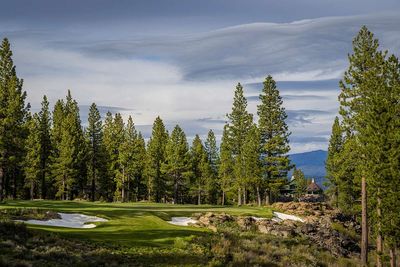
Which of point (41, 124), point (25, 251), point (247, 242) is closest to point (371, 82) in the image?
point (247, 242)

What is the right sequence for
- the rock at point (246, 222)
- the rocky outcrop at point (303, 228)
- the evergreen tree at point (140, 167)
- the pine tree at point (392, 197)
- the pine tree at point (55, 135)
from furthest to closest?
1. the evergreen tree at point (140, 167)
2. the pine tree at point (55, 135)
3. the rock at point (246, 222)
4. the rocky outcrop at point (303, 228)
5. the pine tree at point (392, 197)

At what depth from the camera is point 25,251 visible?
18.7 m

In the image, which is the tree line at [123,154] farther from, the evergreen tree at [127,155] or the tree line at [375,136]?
the tree line at [375,136]

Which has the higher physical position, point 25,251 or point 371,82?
point 371,82

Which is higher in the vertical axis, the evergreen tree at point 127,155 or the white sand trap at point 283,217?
the evergreen tree at point 127,155

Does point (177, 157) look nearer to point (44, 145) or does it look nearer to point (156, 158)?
point (156, 158)

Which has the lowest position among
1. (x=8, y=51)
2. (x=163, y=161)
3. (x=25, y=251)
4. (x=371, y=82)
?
(x=25, y=251)

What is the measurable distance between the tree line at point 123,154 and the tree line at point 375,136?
26633 millimetres

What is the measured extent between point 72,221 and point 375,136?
23914 mm

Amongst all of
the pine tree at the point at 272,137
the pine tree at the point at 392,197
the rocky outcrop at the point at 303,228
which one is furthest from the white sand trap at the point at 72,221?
the pine tree at the point at 272,137

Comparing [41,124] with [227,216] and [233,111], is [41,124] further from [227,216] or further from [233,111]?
[227,216]

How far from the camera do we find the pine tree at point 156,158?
3354 inches

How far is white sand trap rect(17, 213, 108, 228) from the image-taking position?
28.7 meters

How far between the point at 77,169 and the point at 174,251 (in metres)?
56.5
